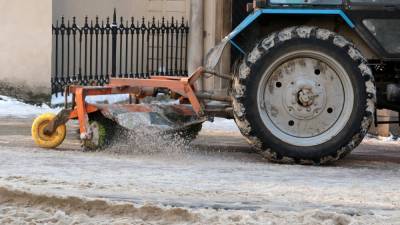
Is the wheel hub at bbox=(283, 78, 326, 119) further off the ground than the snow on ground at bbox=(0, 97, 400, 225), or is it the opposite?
the wheel hub at bbox=(283, 78, 326, 119)

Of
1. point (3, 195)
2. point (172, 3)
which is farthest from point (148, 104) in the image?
point (172, 3)

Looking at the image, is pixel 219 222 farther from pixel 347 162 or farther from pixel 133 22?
pixel 133 22

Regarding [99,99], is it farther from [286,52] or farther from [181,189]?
[181,189]

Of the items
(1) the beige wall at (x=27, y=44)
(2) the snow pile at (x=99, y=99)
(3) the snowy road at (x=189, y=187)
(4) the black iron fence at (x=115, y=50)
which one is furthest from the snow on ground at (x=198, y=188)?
(4) the black iron fence at (x=115, y=50)

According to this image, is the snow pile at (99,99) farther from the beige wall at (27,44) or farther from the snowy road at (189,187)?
the snowy road at (189,187)

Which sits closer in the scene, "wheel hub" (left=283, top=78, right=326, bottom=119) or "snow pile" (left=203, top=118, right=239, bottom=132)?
"wheel hub" (left=283, top=78, right=326, bottom=119)

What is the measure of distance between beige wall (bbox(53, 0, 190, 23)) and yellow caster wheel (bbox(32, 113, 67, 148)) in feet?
23.4

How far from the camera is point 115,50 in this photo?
1609cm

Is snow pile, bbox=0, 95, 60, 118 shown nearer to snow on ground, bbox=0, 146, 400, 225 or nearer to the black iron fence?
the black iron fence

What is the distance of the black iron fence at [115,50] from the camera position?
50.5 feet

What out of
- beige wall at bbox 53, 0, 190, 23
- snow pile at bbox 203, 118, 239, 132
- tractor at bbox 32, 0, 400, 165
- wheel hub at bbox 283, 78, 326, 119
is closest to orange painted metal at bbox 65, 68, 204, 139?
tractor at bbox 32, 0, 400, 165

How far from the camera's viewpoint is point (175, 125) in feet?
29.4

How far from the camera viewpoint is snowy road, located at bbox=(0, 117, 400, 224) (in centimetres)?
586

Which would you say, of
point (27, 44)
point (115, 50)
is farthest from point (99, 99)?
point (115, 50)
